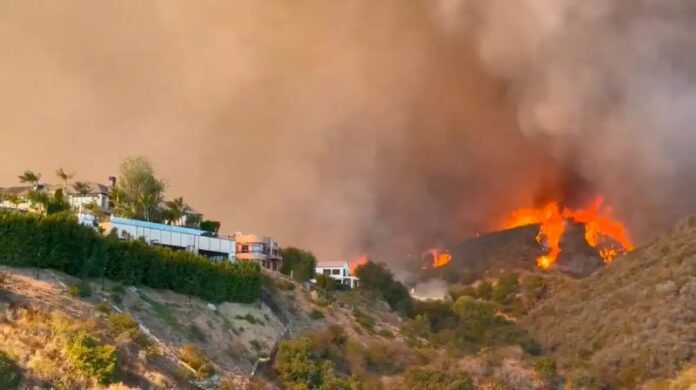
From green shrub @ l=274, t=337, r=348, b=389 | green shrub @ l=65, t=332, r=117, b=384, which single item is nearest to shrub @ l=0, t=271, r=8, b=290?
green shrub @ l=65, t=332, r=117, b=384

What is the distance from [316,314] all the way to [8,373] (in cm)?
3813

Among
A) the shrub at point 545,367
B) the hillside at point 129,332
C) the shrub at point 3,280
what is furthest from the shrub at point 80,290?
the shrub at point 545,367

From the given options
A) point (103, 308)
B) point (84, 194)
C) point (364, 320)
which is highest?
point (84, 194)

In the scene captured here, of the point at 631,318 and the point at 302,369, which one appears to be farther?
the point at 631,318

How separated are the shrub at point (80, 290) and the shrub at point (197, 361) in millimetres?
6008

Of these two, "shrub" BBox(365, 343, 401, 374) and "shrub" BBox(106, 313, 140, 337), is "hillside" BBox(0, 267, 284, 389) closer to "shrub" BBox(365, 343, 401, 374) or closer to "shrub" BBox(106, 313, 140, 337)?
"shrub" BBox(106, 313, 140, 337)

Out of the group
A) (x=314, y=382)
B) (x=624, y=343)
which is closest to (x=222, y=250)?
(x=314, y=382)

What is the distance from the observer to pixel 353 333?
6169 cm

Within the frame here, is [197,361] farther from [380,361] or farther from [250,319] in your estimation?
[380,361]

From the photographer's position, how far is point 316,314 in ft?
205

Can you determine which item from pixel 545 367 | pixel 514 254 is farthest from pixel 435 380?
pixel 514 254

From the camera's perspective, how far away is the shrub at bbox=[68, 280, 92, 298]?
37406 millimetres

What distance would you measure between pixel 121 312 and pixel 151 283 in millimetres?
7449

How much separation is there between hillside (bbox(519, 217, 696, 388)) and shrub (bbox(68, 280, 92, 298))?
37746 mm
